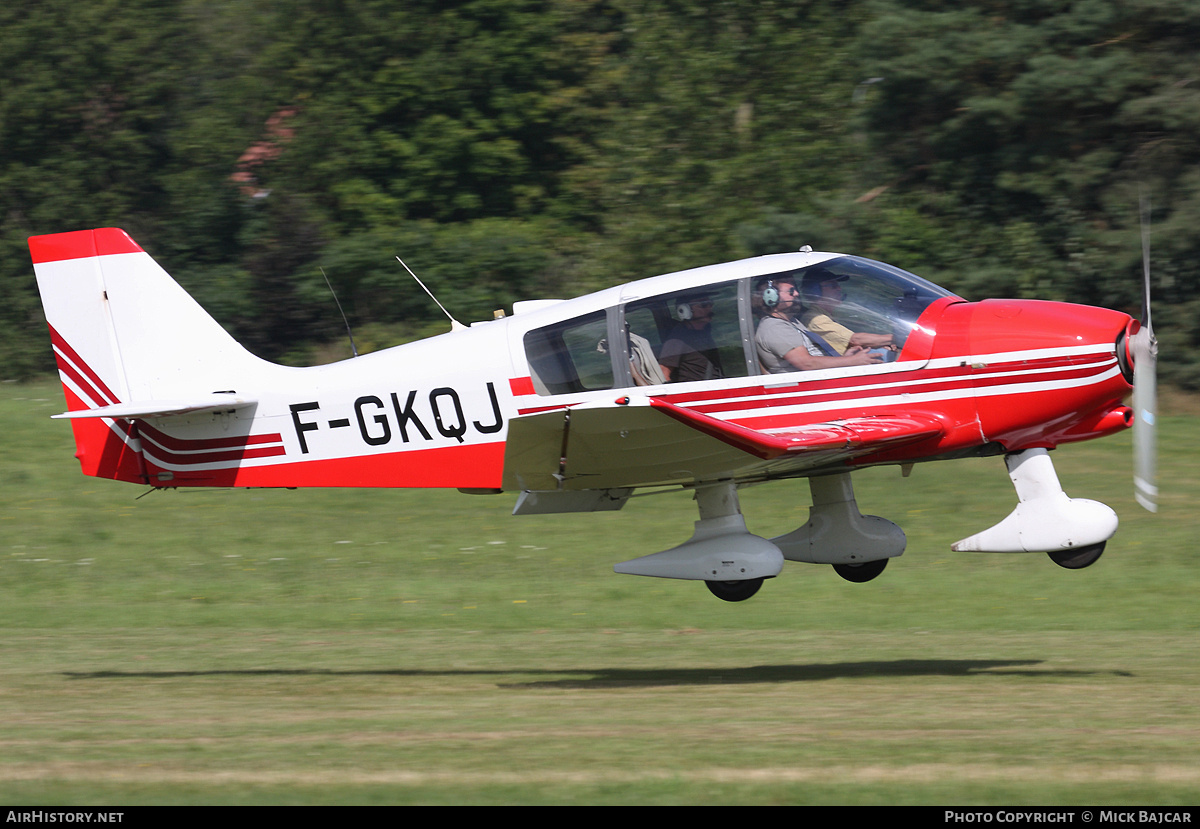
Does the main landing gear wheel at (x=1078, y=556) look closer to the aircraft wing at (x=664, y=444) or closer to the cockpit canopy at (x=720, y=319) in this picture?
the aircraft wing at (x=664, y=444)

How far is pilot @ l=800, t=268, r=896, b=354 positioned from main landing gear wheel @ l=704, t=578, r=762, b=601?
63.8 inches

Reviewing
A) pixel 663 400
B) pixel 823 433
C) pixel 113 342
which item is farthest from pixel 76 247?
pixel 823 433

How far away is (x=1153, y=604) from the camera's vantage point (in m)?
11.9

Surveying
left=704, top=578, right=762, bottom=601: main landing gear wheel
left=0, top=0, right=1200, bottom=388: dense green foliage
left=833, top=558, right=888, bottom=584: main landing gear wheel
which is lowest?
left=0, top=0, right=1200, bottom=388: dense green foliage

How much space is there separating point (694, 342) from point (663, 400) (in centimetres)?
41

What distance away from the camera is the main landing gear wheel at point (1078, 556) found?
7.97 m

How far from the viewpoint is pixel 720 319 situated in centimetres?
825

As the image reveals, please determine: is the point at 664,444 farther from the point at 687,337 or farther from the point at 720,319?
the point at 720,319

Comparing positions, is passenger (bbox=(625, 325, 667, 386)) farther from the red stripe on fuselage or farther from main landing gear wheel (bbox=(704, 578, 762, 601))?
main landing gear wheel (bbox=(704, 578, 762, 601))

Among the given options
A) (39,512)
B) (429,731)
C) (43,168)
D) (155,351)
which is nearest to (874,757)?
(429,731)

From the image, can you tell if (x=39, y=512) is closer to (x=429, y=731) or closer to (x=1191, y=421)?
(x=429, y=731)

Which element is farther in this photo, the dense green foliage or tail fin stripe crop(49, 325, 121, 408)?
the dense green foliage

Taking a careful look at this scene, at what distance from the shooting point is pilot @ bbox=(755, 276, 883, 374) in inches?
323

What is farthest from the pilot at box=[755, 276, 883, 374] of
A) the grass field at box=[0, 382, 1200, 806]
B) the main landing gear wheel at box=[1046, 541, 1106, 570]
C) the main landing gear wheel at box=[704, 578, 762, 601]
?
the grass field at box=[0, 382, 1200, 806]
